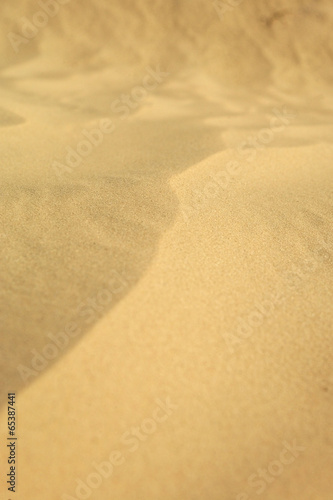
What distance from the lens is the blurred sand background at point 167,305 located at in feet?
3.58

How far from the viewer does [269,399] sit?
3.97 ft

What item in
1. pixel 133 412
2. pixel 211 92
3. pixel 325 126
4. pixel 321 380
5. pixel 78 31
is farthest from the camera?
pixel 78 31

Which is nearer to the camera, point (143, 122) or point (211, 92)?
point (143, 122)

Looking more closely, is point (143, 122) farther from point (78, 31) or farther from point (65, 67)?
point (78, 31)

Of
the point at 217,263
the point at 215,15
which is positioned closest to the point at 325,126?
the point at 215,15

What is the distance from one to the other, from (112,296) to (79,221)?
15.1 inches

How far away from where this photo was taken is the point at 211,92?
339 centimetres

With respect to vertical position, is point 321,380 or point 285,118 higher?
point 285,118

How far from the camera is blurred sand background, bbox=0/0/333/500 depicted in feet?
3.58

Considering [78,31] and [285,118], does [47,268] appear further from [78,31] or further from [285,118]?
[78,31]

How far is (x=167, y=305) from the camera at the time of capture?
4.41ft

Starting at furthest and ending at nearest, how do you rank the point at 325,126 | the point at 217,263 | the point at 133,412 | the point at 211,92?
the point at 211,92
the point at 325,126
the point at 217,263
the point at 133,412

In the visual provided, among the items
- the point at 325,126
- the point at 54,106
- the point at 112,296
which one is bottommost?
the point at 54,106

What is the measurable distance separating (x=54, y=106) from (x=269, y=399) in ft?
7.85
